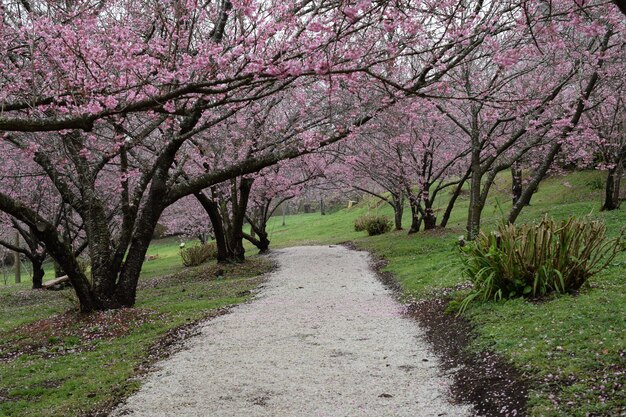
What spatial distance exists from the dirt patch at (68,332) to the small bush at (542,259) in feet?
20.7

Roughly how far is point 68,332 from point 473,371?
7526 millimetres

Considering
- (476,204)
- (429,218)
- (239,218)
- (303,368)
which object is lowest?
(303,368)

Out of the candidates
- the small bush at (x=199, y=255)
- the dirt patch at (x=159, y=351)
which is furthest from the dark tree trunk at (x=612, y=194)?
the small bush at (x=199, y=255)

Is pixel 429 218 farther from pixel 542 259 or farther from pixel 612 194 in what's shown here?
pixel 542 259

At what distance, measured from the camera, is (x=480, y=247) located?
8984 mm

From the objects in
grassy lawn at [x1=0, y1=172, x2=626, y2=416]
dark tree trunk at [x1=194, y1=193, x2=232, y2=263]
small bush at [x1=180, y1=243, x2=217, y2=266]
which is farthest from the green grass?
small bush at [x1=180, y1=243, x2=217, y2=266]

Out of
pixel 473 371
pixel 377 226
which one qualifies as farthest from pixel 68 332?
pixel 377 226

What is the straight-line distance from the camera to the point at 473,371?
6133 mm

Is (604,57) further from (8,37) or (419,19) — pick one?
(8,37)

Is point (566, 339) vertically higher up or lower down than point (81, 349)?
higher up

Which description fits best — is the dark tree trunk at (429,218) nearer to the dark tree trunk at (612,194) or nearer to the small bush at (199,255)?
the dark tree trunk at (612,194)

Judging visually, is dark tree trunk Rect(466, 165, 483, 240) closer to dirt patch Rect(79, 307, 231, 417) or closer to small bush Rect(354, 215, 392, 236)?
dirt patch Rect(79, 307, 231, 417)

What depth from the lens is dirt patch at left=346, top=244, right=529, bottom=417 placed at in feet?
16.7

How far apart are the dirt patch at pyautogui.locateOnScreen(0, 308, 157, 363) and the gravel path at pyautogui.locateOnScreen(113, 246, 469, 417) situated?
169 cm
